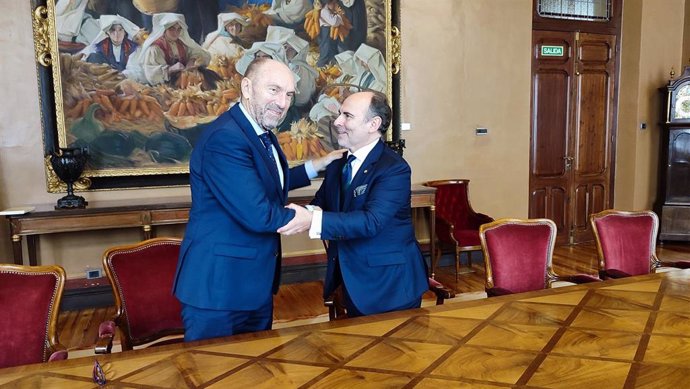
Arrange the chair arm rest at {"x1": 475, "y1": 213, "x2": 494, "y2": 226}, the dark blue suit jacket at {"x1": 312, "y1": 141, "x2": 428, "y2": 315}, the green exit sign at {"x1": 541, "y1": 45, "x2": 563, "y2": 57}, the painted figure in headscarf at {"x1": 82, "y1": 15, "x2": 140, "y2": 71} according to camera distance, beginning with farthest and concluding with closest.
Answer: the green exit sign at {"x1": 541, "y1": 45, "x2": 563, "y2": 57}
the chair arm rest at {"x1": 475, "y1": 213, "x2": 494, "y2": 226}
the painted figure in headscarf at {"x1": 82, "y1": 15, "x2": 140, "y2": 71}
the dark blue suit jacket at {"x1": 312, "y1": 141, "x2": 428, "y2": 315}

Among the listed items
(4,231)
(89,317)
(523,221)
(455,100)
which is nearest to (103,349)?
(523,221)

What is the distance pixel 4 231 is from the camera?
4340 millimetres

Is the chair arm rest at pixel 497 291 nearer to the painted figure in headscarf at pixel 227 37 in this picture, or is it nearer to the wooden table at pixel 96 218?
the wooden table at pixel 96 218

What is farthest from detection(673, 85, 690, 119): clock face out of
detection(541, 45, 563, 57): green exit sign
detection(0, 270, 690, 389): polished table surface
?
detection(0, 270, 690, 389): polished table surface

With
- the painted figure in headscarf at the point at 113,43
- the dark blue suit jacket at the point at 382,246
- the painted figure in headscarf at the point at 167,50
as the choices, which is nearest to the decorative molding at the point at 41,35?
the painted figure in headscarf at the point at 113,43

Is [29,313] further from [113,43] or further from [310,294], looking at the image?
[113,43]

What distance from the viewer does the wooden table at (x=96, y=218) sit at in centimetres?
391

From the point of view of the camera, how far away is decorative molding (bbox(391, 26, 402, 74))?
5.35 m

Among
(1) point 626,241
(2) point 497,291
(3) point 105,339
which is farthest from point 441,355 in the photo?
(1) point 626,241

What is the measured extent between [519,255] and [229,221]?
1659mm

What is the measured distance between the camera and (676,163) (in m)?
6.55

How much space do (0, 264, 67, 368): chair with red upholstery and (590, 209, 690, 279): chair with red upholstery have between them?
9.20ft

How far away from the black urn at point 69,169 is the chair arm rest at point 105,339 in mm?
2273

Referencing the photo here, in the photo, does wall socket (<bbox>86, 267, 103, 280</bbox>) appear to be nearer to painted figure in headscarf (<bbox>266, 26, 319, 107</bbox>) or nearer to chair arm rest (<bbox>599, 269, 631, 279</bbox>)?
painted figure in headscarf (<bbox>266, 26, 319, 107</bbox>)
